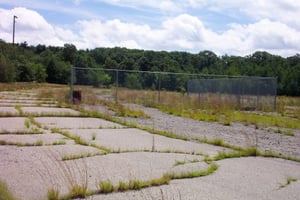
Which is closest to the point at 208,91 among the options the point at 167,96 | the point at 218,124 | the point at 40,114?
the point at 167,96

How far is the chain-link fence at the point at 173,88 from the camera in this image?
2442 cm

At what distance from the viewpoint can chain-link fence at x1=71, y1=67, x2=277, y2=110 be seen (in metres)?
24.4

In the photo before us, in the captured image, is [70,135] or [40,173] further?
[70,135]

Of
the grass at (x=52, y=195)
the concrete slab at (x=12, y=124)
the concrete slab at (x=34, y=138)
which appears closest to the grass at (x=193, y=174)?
the grass at (x=52, y=195)

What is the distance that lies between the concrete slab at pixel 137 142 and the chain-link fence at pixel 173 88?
10.6 m

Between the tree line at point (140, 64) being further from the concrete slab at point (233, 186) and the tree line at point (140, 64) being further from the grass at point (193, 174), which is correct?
the grass at point (193, 174)

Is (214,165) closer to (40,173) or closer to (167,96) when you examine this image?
A: (40,173)

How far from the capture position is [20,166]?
23.3 ft

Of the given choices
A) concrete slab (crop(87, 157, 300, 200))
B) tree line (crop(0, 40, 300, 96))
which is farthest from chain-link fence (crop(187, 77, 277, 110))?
tree line (crop(0, 40, 300, 96))

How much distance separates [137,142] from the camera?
1075 centimetres

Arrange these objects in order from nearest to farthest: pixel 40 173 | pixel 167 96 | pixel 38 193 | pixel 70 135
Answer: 1. pixel 38 193
2. pixel 40 173
3. pixel 70 135
4. pixel 167 96

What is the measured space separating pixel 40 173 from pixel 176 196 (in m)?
2.20

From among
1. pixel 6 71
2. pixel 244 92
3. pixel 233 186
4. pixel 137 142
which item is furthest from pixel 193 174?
pixel 6 71

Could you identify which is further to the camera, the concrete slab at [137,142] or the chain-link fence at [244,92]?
the chain-link fence at [244,92]
